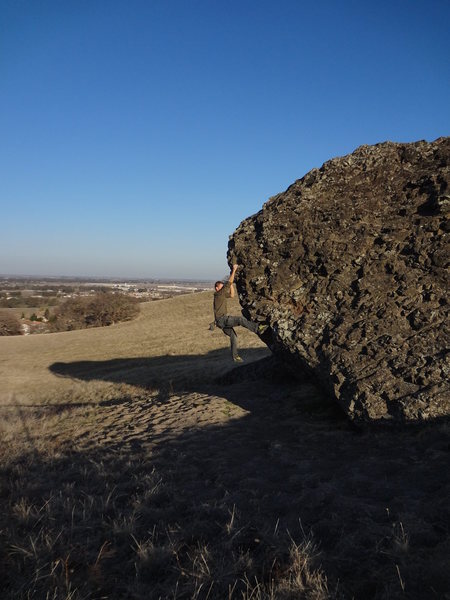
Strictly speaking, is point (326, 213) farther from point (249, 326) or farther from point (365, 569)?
point (365, 569)

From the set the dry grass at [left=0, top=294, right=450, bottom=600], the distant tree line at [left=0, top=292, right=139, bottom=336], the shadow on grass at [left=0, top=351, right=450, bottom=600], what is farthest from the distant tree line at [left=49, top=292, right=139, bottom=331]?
the shadow on grass at [left=0, top=351, right=450, bottom=600]

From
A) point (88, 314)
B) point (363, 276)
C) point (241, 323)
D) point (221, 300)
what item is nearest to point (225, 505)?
point (363, 276)

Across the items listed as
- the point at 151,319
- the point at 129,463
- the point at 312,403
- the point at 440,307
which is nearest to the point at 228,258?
the point at 312,403

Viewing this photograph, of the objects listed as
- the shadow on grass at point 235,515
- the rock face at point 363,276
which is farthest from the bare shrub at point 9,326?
the shadow on grass at point 235,515

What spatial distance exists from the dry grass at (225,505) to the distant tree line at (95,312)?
153 ft

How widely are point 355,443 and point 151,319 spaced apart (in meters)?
44.9

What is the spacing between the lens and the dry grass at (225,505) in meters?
3.34

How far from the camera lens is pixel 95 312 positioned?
57.3 m

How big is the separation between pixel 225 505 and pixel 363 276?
563 cm

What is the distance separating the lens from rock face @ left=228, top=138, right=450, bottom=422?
22.4ft

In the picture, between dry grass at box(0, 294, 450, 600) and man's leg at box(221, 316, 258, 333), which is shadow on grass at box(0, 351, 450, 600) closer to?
dry grass at box(0, 294, 450, 600)

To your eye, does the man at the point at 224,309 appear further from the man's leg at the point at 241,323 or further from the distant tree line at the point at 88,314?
the distant tree line at the point at 88,314

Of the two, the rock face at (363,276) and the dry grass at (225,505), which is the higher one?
the rock face at (363,276)

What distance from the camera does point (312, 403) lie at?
8812 mm
